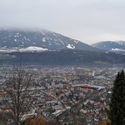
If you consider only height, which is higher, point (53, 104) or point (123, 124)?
point (123, 124)

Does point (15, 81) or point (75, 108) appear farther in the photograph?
point (75, 108)

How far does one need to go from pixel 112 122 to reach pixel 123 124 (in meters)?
0.72

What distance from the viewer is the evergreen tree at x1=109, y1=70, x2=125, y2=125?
79.8ft

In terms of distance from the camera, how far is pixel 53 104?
93.2 m

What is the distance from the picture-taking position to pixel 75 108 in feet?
253

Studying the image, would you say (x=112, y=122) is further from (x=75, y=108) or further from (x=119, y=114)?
(x=75, y=108)

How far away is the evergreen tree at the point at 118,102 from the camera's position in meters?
24.3

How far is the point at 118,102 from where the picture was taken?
80.4 ft

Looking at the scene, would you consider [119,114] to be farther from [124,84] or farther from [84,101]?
[84,101]

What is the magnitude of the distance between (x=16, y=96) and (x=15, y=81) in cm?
137

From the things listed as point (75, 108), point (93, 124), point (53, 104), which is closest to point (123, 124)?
point (93, 124)

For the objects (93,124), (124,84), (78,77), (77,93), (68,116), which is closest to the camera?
(124,84)

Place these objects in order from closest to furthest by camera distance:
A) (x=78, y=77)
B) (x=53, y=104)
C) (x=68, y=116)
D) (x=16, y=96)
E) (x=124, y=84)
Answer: (x=16, y=96)
(x=124, y=84)
(x=68, y=116)
(x=53, y=104)
(x=78, y=77)

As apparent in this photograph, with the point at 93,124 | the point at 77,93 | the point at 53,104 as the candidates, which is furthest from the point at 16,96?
the point at 77,93
